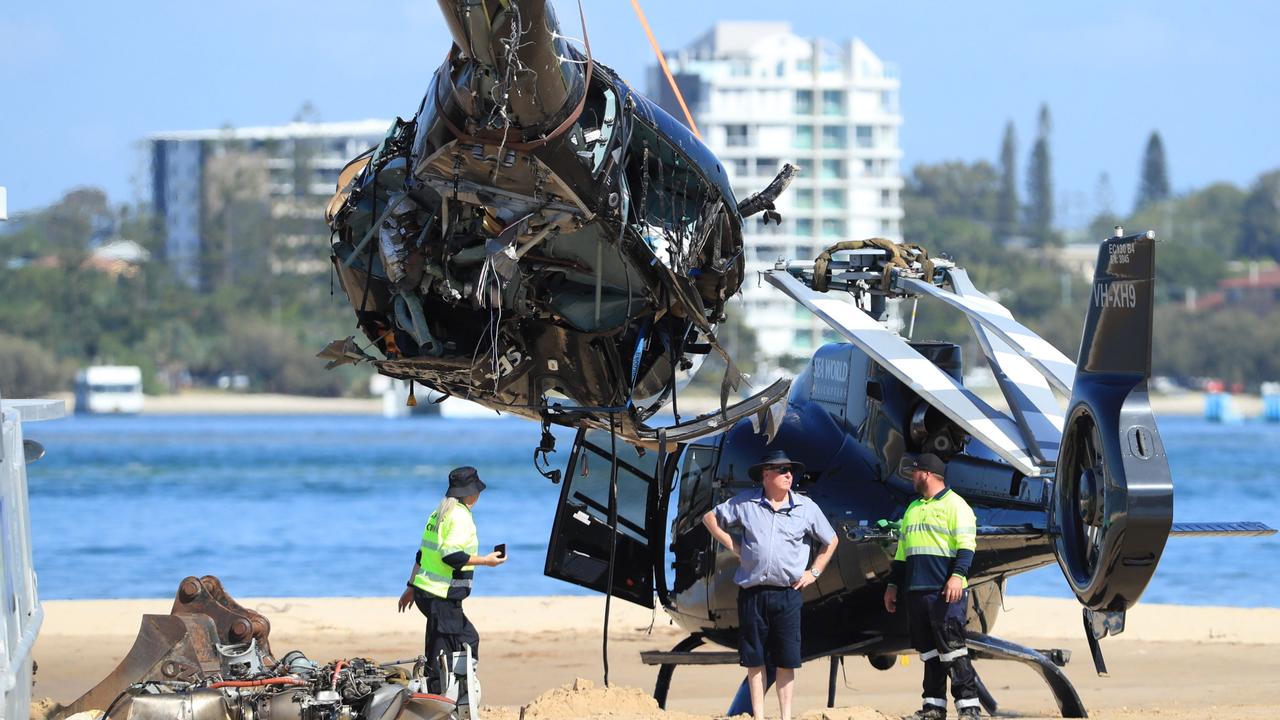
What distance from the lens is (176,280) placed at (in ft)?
335

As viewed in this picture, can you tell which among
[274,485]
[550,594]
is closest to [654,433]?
[550,594]

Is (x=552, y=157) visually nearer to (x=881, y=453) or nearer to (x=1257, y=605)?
(x=881, y=453)

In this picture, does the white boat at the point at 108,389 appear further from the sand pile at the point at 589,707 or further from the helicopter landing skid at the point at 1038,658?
the helicopter landing skid at the point at 1038,658

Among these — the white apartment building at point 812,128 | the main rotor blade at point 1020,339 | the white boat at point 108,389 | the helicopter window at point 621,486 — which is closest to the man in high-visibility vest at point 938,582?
the main rotor blade at point 1020,339

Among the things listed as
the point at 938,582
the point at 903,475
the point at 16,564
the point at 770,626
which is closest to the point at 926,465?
the point at 903,475

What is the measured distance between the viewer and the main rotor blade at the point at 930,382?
9984 millimetres

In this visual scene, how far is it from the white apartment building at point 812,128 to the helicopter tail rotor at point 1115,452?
104905 millimetres

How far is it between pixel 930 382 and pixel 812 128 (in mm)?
112169

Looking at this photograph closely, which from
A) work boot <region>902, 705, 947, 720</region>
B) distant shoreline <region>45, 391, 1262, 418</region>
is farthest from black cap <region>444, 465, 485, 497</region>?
distant shoreline <region>45, 391, 1262, 418</region>

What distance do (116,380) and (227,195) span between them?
14.4m

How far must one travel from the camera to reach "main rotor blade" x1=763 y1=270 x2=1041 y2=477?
9.98 metres

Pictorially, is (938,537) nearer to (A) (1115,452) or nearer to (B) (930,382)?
(B) (930,382)

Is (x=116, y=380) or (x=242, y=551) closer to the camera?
(x=242, y=551)

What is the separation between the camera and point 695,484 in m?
12.2
